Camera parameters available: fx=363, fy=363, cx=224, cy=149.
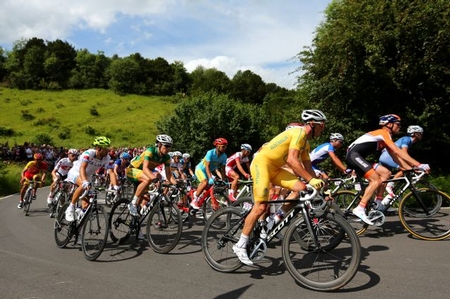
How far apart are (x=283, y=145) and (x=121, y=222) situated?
3.52 m

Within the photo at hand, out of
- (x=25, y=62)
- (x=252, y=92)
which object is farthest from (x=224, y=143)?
(x=25, y=62)

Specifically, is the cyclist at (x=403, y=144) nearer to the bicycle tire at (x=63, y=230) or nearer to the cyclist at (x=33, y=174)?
the bicycle tire at (x=63, y=230)

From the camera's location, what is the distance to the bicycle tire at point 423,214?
6.47 meters

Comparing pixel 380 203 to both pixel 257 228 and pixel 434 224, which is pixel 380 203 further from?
pixel 257 228

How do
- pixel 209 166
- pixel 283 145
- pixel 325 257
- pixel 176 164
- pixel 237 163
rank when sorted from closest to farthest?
pixel 325 257, pixel 283 145, pixel 209 166, pixel 237 163, pixel 176 164

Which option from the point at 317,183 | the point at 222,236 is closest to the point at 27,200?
the point at 222,236

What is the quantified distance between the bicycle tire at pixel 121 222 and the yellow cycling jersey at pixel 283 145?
300 centimetres

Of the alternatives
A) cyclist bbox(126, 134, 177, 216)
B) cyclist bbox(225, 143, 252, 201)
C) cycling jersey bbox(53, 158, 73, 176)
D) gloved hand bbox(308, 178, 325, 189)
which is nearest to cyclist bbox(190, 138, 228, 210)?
cyclist bbox(225, 143, 252, 201)

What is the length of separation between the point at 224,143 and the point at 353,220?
3.25 meters

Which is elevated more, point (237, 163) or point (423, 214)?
point (237, 163)

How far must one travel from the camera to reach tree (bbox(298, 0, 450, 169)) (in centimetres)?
1429

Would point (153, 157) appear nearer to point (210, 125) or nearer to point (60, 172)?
point (60, 172)

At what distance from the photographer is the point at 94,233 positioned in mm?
6055

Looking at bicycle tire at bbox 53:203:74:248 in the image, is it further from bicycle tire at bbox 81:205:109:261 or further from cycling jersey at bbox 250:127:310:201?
cycling jersey at bbox 250:127:310:201
